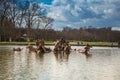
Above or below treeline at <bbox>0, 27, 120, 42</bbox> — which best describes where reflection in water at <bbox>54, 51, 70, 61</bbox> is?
below

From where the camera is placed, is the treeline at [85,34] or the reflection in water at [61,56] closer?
the reflection in water at [61,56]

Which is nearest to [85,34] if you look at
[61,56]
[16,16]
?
[16,16]

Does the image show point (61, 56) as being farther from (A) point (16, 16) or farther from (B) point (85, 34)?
(B) point (85, 34)

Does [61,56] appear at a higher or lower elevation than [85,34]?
lower

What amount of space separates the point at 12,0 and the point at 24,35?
22.3 metres

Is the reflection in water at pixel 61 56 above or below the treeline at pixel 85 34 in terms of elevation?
below

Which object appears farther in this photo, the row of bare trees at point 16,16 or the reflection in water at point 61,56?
the row of bare trees at point 16,16

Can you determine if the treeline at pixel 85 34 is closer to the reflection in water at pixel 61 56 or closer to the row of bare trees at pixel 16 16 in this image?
the row of bare trees at pixel 16 16

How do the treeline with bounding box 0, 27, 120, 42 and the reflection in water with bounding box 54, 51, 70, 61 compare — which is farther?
the treeline with bounding box 0, 27, 120, 42

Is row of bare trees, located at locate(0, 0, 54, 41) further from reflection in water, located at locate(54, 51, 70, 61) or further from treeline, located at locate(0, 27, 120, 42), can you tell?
reflection in water, located at locate(54, 51, 70, 61)

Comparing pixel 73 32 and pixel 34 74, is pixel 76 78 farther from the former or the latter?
pixel 73 32

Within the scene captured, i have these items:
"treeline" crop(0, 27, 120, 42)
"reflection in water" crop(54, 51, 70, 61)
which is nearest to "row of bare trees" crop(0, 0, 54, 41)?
"treeline" crop(0, 27, 120, 42)

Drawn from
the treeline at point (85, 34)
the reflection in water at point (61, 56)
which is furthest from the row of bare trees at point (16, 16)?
the reflection in water at point (61, 56)

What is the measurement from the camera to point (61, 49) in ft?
164
